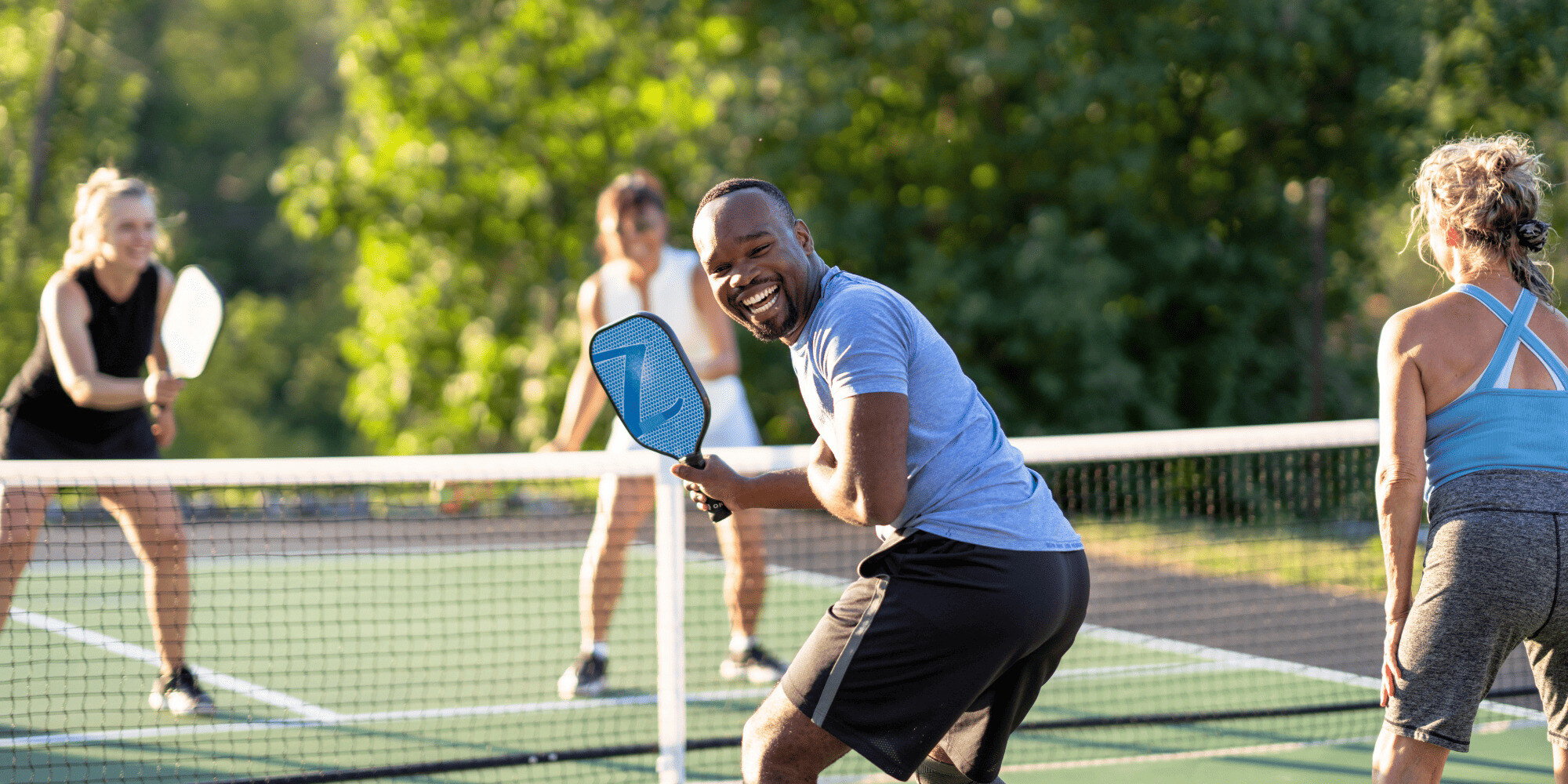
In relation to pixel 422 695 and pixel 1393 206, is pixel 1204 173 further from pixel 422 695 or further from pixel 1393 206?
pixel 422 695

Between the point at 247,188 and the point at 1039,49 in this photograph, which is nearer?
the point at 1039,49

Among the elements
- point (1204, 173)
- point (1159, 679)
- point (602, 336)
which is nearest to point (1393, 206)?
point (1204, 173)

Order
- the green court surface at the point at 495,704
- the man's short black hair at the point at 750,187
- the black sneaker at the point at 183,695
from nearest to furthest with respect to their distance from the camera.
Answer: the man's short black hair at the point at 750,187, the green court surface at the point at 495,704, the black sneaker at the point at 183,695

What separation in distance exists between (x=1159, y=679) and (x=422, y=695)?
3278mm

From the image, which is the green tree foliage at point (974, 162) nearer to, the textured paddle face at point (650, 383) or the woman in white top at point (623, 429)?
the woman in white top at point (623, 429)

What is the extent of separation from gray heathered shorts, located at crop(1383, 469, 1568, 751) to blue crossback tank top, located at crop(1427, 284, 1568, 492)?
1.3 inches

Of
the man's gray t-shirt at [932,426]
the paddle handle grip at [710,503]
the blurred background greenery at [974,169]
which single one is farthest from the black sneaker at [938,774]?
the blurred background greenery at [974,169]

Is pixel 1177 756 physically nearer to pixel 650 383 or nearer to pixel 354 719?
pixel 650 383

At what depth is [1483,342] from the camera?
10.7 ft

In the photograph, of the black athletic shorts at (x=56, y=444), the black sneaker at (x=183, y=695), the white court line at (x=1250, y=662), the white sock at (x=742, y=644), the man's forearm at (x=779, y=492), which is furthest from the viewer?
the white sock at (x=742, y=644)

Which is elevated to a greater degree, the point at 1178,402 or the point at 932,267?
the point at 932,267

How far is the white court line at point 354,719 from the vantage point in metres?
5.48

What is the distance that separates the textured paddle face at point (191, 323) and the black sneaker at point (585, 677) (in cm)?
194

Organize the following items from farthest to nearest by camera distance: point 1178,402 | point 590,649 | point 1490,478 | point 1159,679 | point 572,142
Answer: point 572,142 → point 1178,402 → point 1159,679 → point 590,649 → point 1490,478
